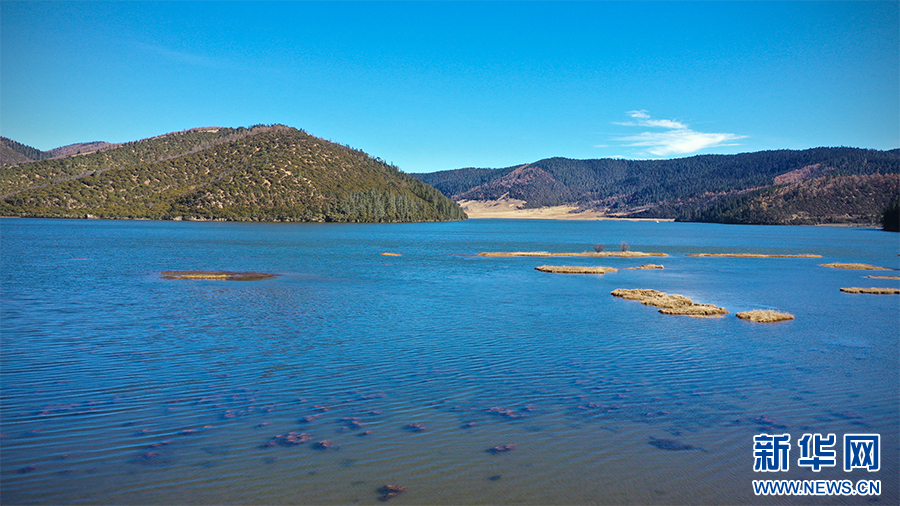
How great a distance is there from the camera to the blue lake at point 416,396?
10.4 metres

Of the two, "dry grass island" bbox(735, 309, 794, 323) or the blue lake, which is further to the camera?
"dry grass island" bbox(735, 309, 794, 323)

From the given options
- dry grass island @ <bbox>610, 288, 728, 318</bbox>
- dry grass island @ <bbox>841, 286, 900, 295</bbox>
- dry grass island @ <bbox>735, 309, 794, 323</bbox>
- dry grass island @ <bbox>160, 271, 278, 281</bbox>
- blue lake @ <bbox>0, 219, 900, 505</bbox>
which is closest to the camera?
blue lake @ <bbox>0, 219, 900, 505</bbox>

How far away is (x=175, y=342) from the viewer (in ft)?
68.6

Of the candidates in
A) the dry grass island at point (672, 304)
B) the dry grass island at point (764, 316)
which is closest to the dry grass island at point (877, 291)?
the dry grass island at point (764, 316)

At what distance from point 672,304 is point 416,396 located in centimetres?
2188

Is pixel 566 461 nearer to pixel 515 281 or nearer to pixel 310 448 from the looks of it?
pixel 310 448

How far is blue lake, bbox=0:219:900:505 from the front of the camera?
10.4m

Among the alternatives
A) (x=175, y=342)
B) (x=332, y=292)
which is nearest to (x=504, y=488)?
(x=175, y=342)

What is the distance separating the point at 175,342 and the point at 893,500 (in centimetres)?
2051

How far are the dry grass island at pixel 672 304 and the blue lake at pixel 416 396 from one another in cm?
173

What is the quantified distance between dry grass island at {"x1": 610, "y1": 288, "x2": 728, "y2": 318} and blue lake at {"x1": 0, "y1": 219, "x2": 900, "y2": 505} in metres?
1.73

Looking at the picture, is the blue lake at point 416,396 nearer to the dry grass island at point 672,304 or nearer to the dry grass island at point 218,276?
the dry grass island at point 672,304

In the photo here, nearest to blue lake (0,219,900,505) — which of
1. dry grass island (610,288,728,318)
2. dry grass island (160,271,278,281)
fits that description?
dry grass island (610,288,728,318)

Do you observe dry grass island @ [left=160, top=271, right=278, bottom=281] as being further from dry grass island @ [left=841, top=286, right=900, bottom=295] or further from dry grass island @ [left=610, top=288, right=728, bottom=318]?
dry grass island @ [left=841, top=286, right=900, bottom=295]
